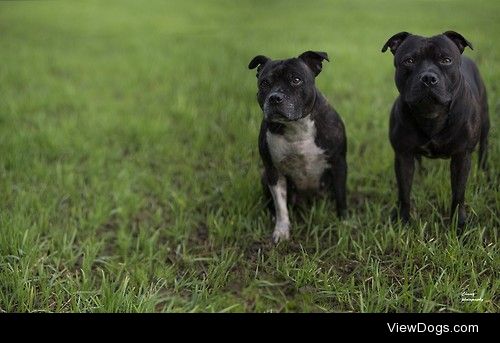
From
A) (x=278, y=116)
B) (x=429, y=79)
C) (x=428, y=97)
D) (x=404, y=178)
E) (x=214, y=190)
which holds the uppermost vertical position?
(x=429, y=79)

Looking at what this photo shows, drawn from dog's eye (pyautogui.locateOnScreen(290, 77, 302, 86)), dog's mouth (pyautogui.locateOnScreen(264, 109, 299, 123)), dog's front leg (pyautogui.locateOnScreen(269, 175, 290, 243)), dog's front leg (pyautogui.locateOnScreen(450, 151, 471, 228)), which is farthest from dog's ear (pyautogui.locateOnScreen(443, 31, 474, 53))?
dog's front leg (pyautogui.locateOnScreen(269, 175, 290, 243))

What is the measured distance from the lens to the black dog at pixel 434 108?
360 centimetres

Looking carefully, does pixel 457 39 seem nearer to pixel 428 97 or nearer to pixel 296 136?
pixel 428 97

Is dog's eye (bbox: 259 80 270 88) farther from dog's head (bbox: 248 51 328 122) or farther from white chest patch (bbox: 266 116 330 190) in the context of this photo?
white chest patch (bbox: 266 116 330 190)

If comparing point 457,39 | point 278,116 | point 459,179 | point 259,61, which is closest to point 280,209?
point 278,116

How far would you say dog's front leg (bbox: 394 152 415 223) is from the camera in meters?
4.07

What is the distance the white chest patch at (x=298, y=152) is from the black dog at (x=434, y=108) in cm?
53

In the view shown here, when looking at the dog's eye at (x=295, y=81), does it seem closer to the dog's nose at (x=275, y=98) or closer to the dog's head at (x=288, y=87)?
the dog's head at (x=288, y=87)

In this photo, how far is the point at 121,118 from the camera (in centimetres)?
691

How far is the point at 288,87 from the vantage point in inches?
154

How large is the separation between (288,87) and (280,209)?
0.89 metres

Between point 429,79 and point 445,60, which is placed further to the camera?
point 445,60

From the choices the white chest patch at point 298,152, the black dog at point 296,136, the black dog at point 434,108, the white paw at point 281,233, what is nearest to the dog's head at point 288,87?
the black dog at point 296,136
